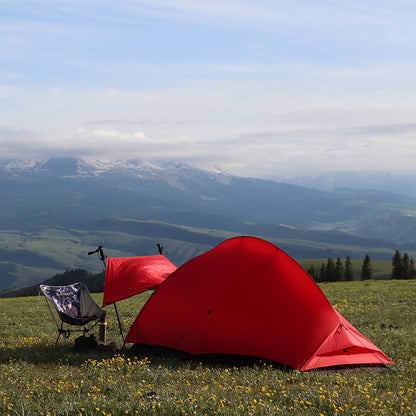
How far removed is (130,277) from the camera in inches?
611

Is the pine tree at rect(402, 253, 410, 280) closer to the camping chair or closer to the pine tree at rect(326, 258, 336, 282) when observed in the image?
the pine tree at rect(326, 258, 336, 282)

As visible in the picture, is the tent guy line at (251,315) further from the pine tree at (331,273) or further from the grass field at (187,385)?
the pine tree at (331,273)

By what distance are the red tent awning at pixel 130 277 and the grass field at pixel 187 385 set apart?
7.42 ft

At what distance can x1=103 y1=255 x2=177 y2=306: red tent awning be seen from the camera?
15.1 m

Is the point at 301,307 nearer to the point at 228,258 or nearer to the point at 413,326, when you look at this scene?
the point at 228,258

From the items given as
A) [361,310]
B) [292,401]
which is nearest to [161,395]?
[292,401]

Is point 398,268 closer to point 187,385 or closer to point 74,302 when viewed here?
point 74,302

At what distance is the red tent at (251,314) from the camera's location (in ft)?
39.1

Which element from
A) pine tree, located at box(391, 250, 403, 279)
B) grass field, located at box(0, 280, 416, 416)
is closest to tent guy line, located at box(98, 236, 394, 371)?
grass field, located at box(0, 280, 416, 416)

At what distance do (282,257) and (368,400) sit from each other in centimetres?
541

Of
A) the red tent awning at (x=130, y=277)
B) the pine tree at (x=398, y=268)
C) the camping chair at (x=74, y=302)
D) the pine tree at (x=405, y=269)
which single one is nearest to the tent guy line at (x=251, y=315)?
the red tent awning at (x=130, y=277)

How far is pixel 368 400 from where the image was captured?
8422 millimetres

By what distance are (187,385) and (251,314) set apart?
11.9ft

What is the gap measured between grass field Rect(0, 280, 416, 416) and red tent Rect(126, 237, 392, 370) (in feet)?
1.56
